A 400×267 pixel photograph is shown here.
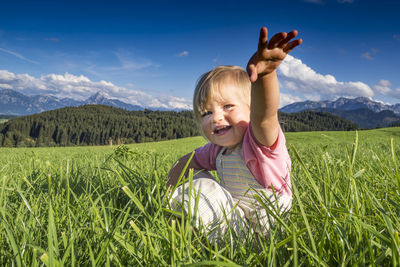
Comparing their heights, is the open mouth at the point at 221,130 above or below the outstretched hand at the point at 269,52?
below

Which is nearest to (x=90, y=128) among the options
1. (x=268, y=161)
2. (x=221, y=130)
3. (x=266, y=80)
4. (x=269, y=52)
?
(x=221, y=130)

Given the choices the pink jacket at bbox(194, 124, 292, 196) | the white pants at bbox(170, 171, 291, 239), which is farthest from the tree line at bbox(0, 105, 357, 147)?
the white pants at bbox(170, 171, 291, 239)

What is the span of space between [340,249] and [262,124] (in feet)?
2.49

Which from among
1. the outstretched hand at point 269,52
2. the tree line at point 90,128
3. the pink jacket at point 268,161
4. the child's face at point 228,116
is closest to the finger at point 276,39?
the outstretched hand at point 269,52

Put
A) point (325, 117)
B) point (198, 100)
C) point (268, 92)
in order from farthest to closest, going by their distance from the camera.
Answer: point (325, 117) → point (198, 100) → point (268, 92)

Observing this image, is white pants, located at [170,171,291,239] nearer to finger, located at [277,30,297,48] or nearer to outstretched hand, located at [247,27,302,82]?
outstretched hand, located at [247,27,302,82]

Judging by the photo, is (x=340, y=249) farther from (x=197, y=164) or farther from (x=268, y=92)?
(x=197, y=164)

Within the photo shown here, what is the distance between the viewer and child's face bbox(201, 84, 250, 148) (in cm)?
202

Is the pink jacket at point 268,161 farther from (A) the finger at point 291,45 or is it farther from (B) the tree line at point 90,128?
(B) the tree line at point 90,128

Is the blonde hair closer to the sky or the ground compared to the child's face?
closer to the sky

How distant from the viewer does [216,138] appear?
2086mm

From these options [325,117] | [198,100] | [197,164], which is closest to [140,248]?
[198,100]

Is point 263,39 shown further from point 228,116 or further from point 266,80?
point 228,116

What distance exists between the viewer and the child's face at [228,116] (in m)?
2.02
